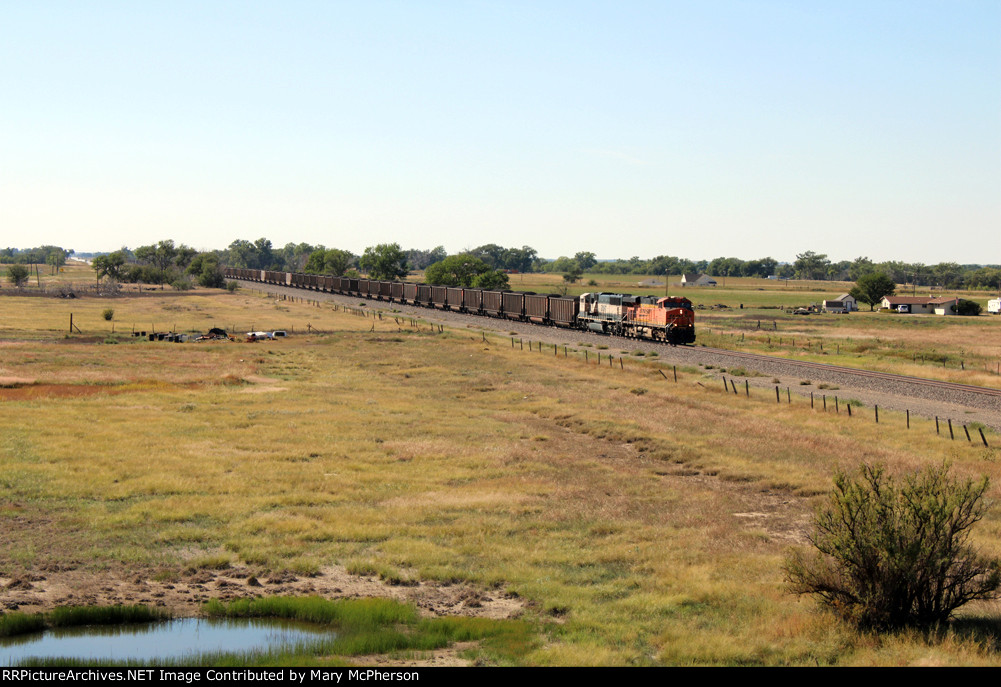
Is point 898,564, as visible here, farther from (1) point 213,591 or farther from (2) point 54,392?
(2) point 54,392

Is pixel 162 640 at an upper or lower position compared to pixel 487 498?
lower

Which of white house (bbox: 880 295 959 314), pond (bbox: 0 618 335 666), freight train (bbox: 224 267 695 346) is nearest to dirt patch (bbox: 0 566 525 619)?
pond (bbox: 0 618 335 666)

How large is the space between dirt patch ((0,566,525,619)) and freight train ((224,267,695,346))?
53.1 meters

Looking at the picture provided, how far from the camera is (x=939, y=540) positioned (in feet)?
45.3

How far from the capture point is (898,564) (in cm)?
1351

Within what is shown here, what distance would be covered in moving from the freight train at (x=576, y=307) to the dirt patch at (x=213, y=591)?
53052mm

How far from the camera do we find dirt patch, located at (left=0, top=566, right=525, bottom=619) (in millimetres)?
15109

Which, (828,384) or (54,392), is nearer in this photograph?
(54,392)

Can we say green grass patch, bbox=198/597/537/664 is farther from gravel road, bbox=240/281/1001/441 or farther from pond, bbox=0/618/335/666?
gravel road, bbox=240/281/1001/441

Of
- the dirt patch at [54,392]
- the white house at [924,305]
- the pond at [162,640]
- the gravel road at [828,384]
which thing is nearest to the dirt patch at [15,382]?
the dirt patch at [54,392]

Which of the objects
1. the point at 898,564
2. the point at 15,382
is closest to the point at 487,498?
the point at 898,564

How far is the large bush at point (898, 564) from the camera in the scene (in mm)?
13641

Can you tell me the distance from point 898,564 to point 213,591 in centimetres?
1270

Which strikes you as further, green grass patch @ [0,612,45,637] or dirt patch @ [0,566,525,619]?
dirt patch @ [0,566,525,619]
